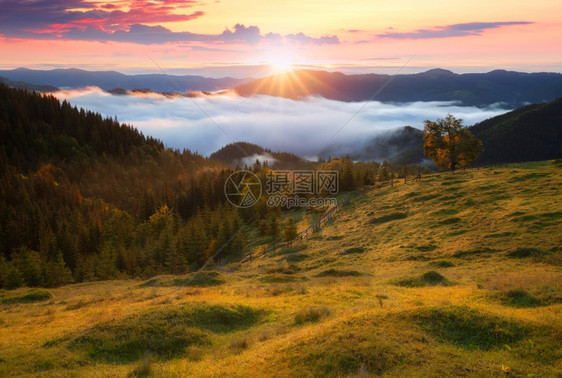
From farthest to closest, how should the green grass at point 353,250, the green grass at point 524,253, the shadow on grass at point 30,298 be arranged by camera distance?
the green grass at point 353,250 → the shadow on grass at point 30,298 → the green grass at point 524,253

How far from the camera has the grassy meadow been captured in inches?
510

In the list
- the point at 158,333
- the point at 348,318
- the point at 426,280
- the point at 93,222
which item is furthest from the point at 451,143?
the point at 93,222

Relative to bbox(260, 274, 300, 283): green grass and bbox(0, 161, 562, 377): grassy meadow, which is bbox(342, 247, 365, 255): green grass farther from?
bbox(260, 274, 300, 283): green grass

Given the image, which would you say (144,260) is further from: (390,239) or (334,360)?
(334,360)

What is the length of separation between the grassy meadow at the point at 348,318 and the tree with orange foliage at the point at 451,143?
123 feet

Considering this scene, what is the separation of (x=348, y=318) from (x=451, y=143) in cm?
7870

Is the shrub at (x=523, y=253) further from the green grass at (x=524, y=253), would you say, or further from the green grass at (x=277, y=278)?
the green grass at (x=277, y=278)

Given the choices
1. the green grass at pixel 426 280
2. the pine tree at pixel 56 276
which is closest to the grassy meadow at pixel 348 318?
the green grass at pixel 426 280

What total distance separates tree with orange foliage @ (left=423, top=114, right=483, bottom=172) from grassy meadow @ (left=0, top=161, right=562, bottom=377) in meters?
37.4

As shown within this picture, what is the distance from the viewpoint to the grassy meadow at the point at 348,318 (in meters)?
13.0

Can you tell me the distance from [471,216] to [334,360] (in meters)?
41.6

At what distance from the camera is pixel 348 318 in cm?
1627

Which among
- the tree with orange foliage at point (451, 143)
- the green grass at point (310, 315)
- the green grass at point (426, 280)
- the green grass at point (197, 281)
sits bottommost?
the green grass at point (197, 281)

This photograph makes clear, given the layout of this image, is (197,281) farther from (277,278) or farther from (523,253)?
(523,253)
